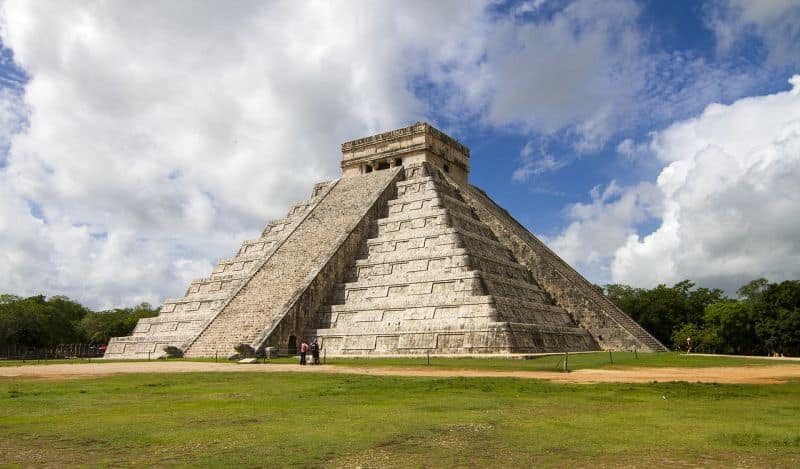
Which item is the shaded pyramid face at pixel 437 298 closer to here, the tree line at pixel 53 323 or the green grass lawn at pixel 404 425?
the green grass lawn at pixel 404 425

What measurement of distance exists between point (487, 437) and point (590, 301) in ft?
73.8

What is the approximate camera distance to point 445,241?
86.6 ft

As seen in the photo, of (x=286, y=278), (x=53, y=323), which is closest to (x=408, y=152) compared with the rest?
(x=286, y=278)

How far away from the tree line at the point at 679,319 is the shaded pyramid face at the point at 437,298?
16430 millimetres

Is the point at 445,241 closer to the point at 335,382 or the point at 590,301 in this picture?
the point at 590,301

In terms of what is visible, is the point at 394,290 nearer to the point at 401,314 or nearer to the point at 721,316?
the point at 401,314

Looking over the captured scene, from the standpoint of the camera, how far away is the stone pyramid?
23250 mm

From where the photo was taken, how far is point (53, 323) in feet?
169

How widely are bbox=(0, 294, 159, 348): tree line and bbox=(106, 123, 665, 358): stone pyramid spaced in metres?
22.6

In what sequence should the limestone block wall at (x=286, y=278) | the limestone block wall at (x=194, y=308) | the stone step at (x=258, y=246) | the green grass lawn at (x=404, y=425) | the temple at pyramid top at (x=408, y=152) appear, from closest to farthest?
the green grass lawn at (x=404, y=425), the limestone block wall at (x=286, y=278), the limestone block wall at (x=194, y=308), the stone step at (x=258, y=246), the temple at pyramid top at (x=408, y=152)

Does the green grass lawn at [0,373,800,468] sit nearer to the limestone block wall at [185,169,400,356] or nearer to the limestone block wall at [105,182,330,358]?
the limestone block wall at [185,169,400,356]

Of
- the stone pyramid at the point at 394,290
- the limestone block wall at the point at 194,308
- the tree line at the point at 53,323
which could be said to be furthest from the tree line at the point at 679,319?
the limestone block wall at the point at 194,308

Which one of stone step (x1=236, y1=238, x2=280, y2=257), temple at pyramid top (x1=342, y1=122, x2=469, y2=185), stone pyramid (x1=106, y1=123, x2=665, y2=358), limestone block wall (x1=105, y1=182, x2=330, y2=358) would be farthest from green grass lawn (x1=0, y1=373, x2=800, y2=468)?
temple at pyramid top (x1=342, y1=122, x2=469, y2=185)

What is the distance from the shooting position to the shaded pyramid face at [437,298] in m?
22.4
